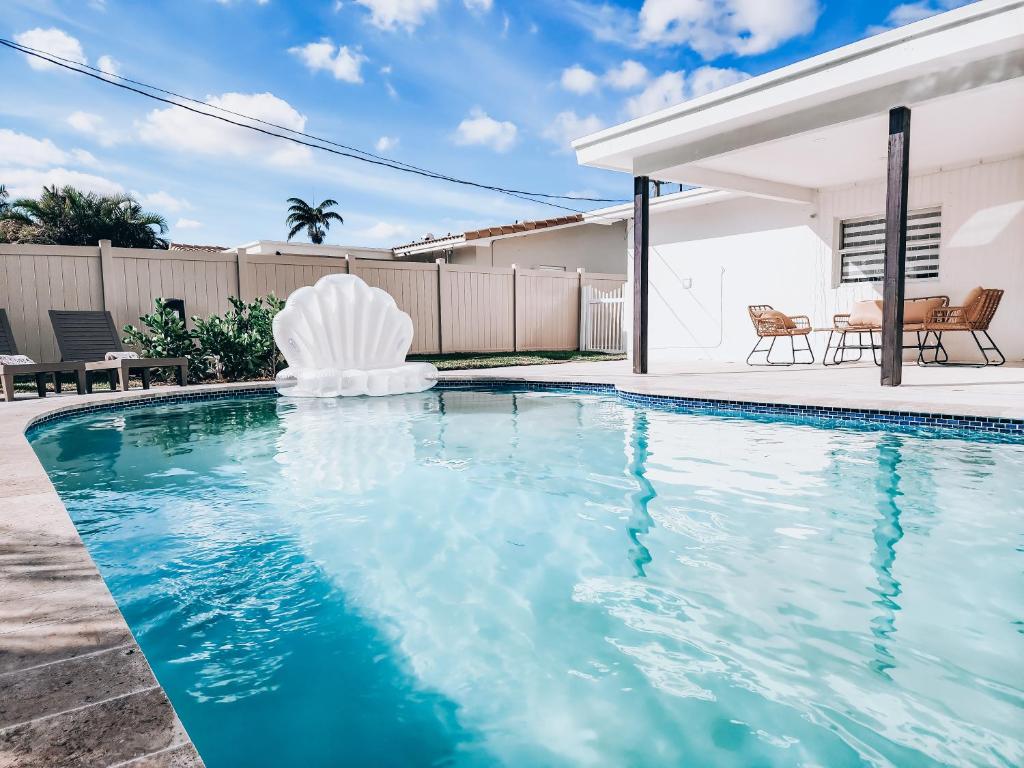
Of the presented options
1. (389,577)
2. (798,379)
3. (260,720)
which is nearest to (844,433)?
(798,379)

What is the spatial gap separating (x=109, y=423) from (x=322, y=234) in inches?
1074

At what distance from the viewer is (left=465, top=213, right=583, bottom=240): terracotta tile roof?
1410cm

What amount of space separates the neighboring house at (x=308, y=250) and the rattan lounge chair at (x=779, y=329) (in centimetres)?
947

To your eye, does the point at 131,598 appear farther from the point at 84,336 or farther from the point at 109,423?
the point at 84,336

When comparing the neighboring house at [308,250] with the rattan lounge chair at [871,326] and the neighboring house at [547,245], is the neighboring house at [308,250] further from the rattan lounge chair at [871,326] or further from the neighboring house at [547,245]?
the rattan lounge chair at [871,326]

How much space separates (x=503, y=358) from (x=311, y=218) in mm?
23359

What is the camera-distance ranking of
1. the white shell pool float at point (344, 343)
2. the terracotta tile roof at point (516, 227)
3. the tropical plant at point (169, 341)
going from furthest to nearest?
the terracotta tile roof at point (516, 227), the tropical plant at point (169, 341), the white shell pool float at point (344, 343)

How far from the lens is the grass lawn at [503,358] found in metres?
9.71

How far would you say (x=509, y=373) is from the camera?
8664mm

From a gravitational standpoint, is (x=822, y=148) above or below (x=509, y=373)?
above

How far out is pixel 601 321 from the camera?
1243 centimetres

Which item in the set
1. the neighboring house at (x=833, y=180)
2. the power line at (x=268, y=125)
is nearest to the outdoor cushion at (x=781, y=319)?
the neighboring house at (x=833, y=180)

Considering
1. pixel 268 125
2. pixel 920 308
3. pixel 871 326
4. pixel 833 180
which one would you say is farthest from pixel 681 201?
pixel 268 125

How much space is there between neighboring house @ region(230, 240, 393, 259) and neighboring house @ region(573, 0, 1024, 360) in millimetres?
7366
